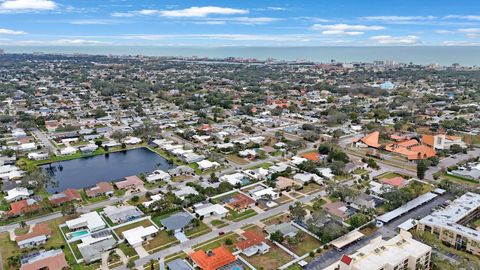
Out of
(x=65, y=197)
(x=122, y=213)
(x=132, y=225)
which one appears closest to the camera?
(x=132, y=225)

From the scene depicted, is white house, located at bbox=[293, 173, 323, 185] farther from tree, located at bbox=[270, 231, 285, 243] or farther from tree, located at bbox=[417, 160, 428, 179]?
tree, located at bbox=[270, 231, 285, 243]

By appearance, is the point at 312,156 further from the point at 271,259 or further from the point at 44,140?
the point at 44,140

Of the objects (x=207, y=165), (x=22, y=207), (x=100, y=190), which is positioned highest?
(x=207, y=165)

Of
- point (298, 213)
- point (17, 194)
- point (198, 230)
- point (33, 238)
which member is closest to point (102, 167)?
point (17, 194)

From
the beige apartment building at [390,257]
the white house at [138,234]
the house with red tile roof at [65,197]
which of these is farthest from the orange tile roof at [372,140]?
the house with red tile roof at [65,197]

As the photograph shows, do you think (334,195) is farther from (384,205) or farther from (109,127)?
(109,127)

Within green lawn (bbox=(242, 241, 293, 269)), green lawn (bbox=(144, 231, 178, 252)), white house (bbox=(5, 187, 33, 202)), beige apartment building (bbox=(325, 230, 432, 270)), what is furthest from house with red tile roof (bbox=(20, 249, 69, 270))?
beige apartment building (bbox=(325, 230, 432, 270))
